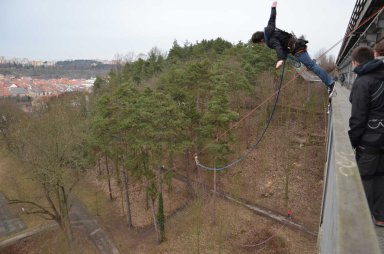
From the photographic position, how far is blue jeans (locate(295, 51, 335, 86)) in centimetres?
574

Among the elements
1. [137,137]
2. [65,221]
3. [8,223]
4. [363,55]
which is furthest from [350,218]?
[8,223]

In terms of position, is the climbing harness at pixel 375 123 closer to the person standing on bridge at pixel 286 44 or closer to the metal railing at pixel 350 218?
the metal railing at pixel 350 218

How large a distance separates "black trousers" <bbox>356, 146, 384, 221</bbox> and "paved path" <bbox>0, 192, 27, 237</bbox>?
23.2 metres

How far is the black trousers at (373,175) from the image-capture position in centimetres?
289

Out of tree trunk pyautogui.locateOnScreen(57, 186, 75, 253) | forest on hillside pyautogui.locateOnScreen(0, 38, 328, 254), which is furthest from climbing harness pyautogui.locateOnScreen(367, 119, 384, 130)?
tree trunk pyautogui.locateOnScreen(57, 186, 75, 253)

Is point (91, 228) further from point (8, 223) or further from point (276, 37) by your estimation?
point (276, 37)

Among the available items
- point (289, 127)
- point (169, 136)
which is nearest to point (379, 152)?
point (169, 136)

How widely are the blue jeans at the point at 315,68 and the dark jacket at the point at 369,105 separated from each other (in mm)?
3003

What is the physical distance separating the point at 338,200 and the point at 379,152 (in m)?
1.89

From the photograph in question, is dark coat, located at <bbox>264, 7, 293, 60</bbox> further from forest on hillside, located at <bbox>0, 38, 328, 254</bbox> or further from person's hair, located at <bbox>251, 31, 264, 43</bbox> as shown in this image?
forest on hillside, located at <bbox>0, 38, 328, 254</bbox>

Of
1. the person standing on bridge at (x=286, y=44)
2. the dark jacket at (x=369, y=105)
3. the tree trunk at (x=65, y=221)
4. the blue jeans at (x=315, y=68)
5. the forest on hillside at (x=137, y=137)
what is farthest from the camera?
the tree trunk at (x=65, y=221)

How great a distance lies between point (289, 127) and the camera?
26.9 m

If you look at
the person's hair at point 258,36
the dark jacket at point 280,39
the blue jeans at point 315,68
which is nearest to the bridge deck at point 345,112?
the blue jeans at point 315,68

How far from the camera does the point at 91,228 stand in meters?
19.8
